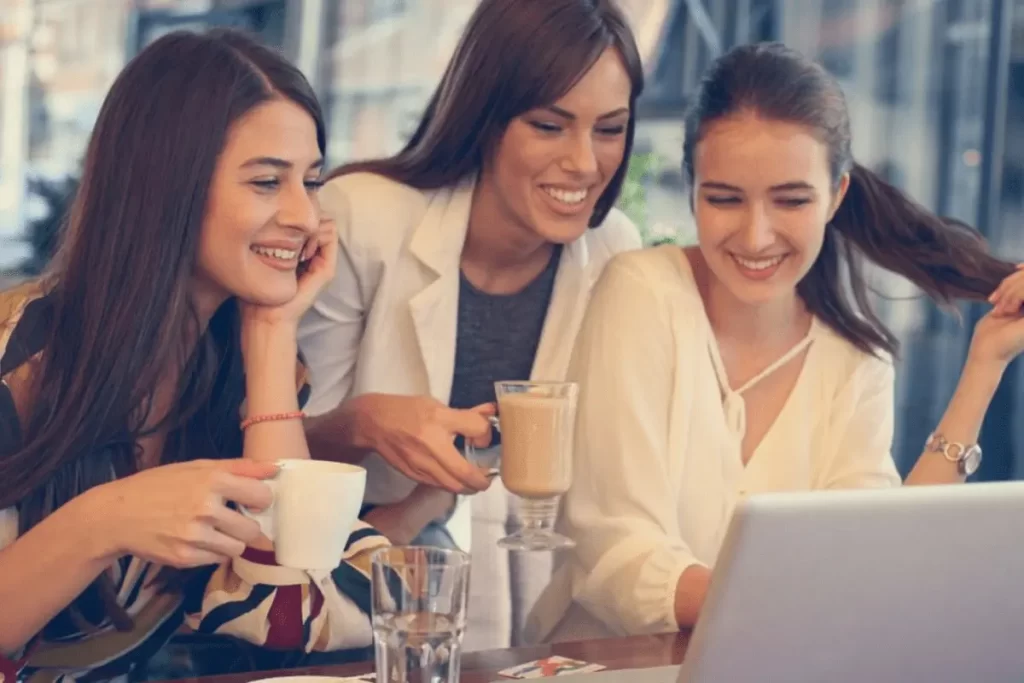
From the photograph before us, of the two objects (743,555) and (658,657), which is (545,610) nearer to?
(658,657)

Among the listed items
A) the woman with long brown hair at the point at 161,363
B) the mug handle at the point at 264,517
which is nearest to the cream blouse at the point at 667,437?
the woman with long brown hair at the point at 161,363

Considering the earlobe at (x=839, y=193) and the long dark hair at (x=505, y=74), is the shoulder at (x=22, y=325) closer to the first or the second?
the long dark hair at (x=505, y=74)

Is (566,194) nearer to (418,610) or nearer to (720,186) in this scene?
(720,186)

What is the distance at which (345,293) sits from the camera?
251 cm

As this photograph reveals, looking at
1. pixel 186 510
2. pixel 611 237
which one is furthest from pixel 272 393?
pixel 611 237

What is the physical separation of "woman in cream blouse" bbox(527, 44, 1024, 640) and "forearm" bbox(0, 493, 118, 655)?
0.83 metres

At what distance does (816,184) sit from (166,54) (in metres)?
1.06

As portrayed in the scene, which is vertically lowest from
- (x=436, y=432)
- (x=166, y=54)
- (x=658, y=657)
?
(x=658, y=657)

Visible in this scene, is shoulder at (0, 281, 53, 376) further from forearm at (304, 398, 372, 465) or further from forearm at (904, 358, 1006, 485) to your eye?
forearm at (904, 358, 1006, 485)

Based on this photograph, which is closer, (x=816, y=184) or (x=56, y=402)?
(x=56, y=402)

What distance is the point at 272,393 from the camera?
2.05 meters

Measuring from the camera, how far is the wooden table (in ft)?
4.92

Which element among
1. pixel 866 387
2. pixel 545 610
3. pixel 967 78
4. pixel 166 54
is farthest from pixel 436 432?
pixel 967 78

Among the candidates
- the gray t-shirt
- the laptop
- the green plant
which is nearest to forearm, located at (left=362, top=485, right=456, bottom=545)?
the gray t-shirt
